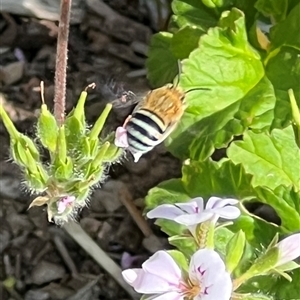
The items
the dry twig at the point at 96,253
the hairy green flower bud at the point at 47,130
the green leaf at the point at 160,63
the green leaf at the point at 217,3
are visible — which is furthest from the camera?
the dry twig at the point at 96,253

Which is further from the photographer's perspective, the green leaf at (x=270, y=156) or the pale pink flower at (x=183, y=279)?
the green leaf at (x=270, y=156)

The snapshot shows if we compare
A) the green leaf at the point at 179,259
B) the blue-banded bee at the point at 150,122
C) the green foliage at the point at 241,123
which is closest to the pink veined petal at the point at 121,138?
the blue-banded bee at the point at 150,122

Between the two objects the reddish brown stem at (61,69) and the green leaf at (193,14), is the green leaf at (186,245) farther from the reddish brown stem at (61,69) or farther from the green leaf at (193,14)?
the green leaf at (193,14)

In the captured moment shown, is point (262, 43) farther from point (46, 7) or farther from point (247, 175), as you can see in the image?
point (46, 7)

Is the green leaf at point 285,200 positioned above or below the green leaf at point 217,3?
below

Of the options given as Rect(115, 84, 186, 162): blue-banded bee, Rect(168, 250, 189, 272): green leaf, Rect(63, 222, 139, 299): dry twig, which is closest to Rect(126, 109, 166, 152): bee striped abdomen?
Rect(115, 84, 186, 162): blue-banded bee

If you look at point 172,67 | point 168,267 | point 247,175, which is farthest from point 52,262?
point 168,267

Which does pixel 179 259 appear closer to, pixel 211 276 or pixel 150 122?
pixel 211 276
